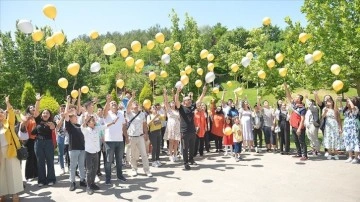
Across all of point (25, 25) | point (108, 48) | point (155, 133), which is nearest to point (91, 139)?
point (108, 48)

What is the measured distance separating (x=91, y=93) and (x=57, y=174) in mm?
26060

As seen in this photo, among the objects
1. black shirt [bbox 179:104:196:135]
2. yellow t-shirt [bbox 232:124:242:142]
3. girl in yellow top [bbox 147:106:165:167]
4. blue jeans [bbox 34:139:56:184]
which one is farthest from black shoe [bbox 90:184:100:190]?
yellow t-shirt [bbox 232:124:242:142]

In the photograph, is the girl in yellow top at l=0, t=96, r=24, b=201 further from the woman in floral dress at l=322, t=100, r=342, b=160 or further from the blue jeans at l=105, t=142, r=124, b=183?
the woman in floral dress at l=322, t=100, r=342, b=160

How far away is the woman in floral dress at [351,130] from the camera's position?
28.2 feet

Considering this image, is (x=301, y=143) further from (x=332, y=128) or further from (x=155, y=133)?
(x=155, y=133)

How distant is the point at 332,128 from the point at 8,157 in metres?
8.85

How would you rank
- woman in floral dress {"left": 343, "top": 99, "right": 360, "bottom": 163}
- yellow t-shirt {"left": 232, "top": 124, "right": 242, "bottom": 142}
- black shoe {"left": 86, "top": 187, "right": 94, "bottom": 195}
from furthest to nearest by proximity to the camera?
yellow t-shirt {"left": 232, "top": 124, "right": 242, "bottom": 142} < woman in floral dress {"left": 343, "top": 99, "right": 360, "bottom": 163} < black shoe {"left": 86, "top": 187, "right": 94, "bottom": 195}

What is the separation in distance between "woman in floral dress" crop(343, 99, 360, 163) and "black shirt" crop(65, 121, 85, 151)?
7400 mm

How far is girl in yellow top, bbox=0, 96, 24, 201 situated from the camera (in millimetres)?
5996

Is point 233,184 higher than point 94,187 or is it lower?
lower

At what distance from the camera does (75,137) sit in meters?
6.72

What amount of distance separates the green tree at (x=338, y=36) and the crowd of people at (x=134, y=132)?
161 inches

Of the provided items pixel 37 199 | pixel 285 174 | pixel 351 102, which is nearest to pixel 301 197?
pixel 285 174

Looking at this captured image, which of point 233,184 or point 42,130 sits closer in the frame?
point 233,184
